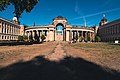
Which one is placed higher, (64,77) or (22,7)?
(22,7)

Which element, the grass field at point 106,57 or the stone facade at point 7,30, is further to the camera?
the stone facade at point 7,30

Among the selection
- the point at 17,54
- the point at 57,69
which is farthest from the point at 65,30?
the point at 57,69

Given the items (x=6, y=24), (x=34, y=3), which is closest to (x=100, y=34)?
(x=6, y=24)

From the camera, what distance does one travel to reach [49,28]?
419 ft

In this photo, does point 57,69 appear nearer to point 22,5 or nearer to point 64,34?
point 22,5

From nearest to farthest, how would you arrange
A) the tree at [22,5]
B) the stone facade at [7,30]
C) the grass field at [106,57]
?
the grass field at [106,57] → the tree at [22,5] → the stone facade at [7,30]

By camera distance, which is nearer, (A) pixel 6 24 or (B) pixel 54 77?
(B) pixel 54 77

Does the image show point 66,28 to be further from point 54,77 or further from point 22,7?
point 54,77

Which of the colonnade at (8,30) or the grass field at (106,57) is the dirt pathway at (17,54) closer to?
the grass field at (106,57)

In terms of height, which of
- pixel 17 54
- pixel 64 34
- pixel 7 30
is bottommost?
pixel 17 54

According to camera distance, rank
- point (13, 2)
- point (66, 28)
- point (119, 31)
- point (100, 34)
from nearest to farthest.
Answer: point (13, 2)
point (119, 31)
point (66, 28)
point (100, 34)

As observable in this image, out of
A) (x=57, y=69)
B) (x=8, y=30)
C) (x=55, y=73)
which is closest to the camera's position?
(x=55, y=73)

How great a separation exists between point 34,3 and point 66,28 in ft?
289

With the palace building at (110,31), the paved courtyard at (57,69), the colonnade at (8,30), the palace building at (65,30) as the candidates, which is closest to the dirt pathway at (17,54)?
the paved courtyard at (57,69)
